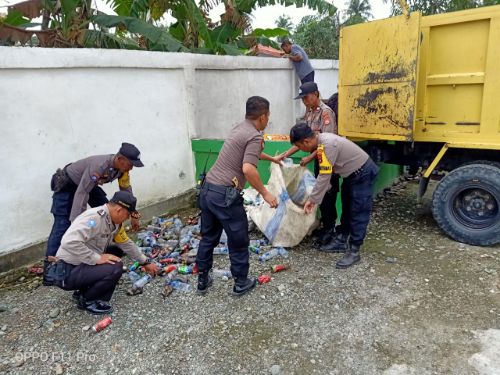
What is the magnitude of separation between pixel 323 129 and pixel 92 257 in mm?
2608

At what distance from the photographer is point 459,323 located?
2893mm

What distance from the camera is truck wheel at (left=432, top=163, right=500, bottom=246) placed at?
3.97 m

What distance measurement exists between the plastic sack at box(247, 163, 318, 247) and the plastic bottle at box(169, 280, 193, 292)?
1.08 metres

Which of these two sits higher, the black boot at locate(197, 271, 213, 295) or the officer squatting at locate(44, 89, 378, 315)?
the officer squatting at locate(44, 89, 378, 315)

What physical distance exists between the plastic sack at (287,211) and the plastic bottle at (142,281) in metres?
1.30

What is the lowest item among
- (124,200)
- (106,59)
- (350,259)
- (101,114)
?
(350,259)

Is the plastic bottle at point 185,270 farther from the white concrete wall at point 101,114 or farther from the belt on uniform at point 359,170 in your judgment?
the belt on uniform at point 359,170

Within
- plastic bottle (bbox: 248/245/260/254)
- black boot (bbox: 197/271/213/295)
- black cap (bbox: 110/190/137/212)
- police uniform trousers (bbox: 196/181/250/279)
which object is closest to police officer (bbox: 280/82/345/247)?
plastic bottle (bbox: 248/245/260/254)

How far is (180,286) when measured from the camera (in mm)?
3535

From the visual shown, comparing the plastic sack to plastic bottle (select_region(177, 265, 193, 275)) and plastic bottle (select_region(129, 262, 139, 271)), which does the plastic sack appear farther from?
plastic bottle (select_region(129, 262, 139, 271))

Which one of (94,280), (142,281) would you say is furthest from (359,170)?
(94,280)

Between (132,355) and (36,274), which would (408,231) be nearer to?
(132,355)

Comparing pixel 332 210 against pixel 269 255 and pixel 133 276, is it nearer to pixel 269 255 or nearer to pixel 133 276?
pixel 269 255

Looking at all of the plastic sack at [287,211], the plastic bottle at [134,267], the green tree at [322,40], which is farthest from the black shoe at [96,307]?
the green tree at [322,40]
